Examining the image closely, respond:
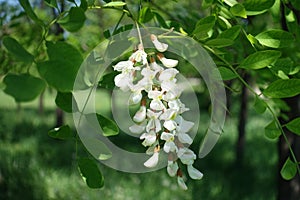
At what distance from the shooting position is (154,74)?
1.90 ft

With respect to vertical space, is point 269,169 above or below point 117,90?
below

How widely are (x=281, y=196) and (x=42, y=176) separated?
6.04 ft

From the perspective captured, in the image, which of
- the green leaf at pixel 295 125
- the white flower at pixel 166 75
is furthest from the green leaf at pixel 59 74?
the green leaf at pixel 295 125

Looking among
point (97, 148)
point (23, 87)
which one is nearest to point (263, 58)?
point (97, 148)

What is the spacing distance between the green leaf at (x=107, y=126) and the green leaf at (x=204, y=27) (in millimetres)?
192

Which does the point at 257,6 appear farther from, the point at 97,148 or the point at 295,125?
the point at 97,148

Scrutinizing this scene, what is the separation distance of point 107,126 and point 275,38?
33 cm

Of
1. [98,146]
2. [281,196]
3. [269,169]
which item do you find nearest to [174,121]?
[98,146]

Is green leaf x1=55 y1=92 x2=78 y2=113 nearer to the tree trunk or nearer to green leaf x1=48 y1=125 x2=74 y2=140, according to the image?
green leaf x1=48 y1=125 x2=74 y2=140

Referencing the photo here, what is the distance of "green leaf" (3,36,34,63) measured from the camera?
1.78 feet

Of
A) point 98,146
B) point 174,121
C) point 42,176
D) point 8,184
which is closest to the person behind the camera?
point 174,121

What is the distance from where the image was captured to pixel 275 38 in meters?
0.81

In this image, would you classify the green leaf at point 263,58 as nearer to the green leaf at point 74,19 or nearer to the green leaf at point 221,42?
the green leaf at point 221,42

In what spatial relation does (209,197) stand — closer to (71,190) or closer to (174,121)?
(71,190)
